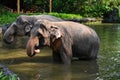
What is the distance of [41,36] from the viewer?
10.4 metres

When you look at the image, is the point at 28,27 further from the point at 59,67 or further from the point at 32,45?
the point at 59,67

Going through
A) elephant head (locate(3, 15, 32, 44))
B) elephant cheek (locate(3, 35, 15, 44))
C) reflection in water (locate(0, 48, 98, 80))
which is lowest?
reflection in water (locate(0, 48, 98, 80))

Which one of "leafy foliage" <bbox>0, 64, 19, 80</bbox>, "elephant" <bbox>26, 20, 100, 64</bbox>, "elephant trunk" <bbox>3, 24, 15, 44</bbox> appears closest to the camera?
"leafy foliage" <bbox>0, 64, 19, 80</bbox>

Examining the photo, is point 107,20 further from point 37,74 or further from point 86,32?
point 37,74

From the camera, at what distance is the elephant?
10.3 m

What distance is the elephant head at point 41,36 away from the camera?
10.2 metres

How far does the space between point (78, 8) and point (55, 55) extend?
3050cm

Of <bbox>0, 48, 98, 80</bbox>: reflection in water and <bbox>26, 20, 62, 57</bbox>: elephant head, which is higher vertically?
<bbox>26, 20, 62, 57</bbox>: elephant head

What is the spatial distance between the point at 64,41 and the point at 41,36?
82 cm

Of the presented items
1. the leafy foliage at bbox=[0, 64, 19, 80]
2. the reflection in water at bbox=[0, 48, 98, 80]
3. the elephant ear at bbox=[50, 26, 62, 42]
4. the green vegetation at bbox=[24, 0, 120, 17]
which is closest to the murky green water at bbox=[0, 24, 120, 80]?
the reflection in water at bbox=[0, 48, 98, 80]

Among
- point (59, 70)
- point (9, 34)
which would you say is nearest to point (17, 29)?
point (9, 34)

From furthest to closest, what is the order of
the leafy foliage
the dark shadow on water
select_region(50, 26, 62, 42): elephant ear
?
select_region(50, 26, 62, 42): elephant ear → the dark shadow on water → the leafy foliage

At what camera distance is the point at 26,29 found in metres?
12.4

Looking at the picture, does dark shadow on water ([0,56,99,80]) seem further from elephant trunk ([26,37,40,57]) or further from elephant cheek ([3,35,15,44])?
elephant cheek ([3,35,15,44])
